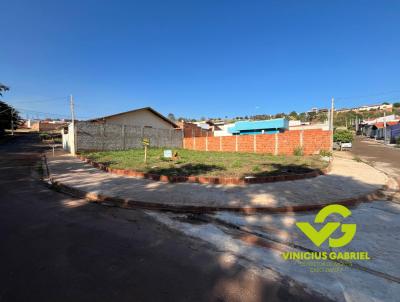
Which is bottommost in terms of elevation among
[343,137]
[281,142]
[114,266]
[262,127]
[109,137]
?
[114,266]

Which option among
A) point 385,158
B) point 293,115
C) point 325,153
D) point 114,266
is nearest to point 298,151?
point 325,153

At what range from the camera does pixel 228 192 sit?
6.62 metres

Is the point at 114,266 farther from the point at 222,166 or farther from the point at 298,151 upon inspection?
the point at 298,151

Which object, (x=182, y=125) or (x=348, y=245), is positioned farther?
(x=182, y=125)

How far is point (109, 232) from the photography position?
13.9ft

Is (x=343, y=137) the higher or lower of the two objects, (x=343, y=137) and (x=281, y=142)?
the higher

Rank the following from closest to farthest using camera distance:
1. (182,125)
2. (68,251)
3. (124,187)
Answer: (68,251) → (124,187) → (182,125)

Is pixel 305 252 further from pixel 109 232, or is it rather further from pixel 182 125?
pixel 182 125

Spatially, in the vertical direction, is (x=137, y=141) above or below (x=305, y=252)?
above

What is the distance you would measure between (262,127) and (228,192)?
32.0 m

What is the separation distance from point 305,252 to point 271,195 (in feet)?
9.03

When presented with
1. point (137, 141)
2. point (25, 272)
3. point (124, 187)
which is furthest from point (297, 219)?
point (137, 141)

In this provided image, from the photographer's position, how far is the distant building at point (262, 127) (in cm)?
3426

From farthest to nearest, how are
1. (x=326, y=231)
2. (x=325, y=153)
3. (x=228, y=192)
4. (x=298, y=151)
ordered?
(x=298, y=151)
(x=325, y=153)
(x=228, y=192)
(x=326, y=231)
